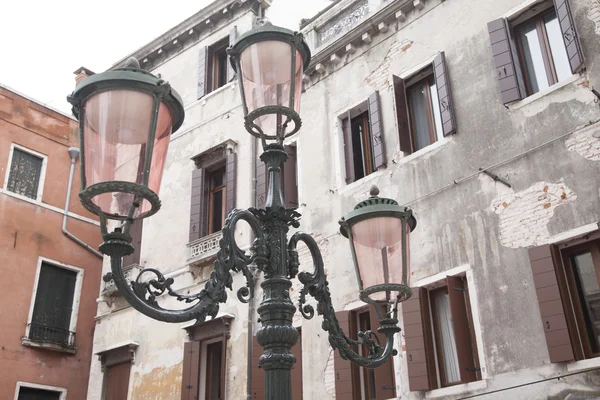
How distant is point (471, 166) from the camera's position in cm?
934

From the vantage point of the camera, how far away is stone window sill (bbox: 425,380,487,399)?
26.7 feet

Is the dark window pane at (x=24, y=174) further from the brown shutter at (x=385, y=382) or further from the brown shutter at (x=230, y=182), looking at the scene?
the brown shutter at (x=385, y=382)

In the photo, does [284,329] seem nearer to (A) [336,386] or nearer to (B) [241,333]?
(A) [336,386]

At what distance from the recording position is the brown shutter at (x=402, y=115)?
1045cm

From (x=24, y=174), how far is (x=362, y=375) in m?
9.97

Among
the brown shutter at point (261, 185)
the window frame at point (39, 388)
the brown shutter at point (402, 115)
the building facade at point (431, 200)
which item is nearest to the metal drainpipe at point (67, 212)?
the building facade at point (431, 200)

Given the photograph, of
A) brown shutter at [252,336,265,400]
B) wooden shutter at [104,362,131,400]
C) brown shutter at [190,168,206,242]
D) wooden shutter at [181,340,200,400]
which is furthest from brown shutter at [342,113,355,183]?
wooden shutter at [104,362,131,400]

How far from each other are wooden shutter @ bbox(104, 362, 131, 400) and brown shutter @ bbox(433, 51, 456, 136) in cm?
810

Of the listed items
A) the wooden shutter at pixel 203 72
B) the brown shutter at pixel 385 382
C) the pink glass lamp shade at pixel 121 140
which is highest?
the wooden shutter at pixel 203 72

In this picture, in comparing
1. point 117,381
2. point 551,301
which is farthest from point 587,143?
point 117,381

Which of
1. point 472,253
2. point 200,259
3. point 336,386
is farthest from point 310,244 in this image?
point 200,259

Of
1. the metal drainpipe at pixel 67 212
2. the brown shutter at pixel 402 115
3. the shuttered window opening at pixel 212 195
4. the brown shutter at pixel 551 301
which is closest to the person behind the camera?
the brown shutter at pixel 551 301

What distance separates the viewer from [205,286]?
395 centimetres

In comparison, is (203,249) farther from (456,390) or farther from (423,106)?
(456,390)
